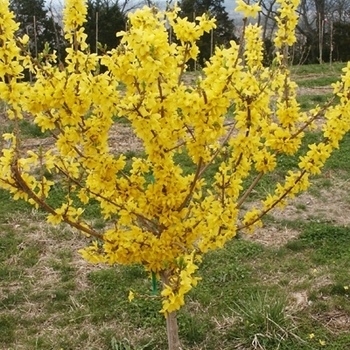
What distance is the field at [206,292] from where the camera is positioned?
393cm

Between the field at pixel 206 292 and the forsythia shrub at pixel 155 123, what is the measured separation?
123 cm

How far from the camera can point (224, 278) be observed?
15.4ft

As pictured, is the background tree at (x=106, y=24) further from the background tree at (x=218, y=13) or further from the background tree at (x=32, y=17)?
the background tree at (x=218, y=13)

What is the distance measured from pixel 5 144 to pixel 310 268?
16.4ft

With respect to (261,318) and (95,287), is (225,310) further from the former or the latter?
(95,287)

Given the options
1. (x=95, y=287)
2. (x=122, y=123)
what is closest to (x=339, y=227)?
(x=95, y=287)

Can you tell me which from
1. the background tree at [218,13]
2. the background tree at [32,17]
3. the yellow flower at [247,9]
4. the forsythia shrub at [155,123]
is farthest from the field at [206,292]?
the background tree at [218,13]

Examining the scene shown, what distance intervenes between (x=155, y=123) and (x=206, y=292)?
2578mm

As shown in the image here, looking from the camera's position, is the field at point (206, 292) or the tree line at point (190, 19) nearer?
the field at point (206, 292)

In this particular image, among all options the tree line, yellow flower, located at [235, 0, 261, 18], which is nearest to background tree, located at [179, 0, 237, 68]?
the tree line

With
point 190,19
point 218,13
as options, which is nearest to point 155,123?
point 190,19

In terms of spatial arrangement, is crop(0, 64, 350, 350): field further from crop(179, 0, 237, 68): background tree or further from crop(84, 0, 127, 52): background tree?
crop(179, 0, 237, 68): background tree

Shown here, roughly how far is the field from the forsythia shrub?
1227 millimetres

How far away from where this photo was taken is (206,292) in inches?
177
